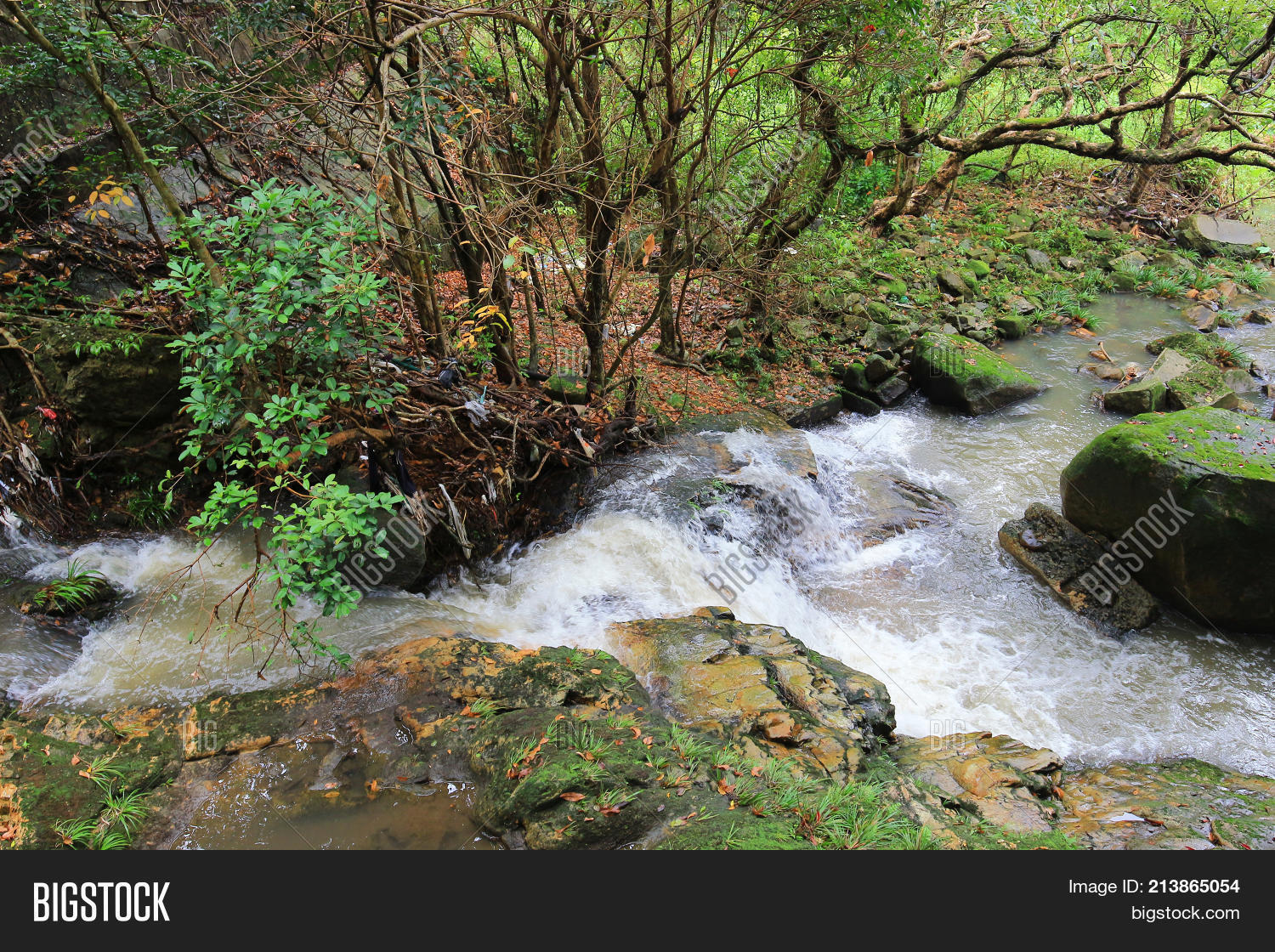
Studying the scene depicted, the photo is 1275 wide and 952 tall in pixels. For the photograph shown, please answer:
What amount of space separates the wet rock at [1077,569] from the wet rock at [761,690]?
2.85 metres

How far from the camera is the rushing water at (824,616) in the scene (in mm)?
4793

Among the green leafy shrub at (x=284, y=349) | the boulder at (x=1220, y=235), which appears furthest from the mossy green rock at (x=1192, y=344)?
the green leafy shrub at (x=284, y=349)

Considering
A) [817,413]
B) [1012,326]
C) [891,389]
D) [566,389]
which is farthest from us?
[1012,326]

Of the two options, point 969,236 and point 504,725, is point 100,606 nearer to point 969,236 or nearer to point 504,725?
point 504,725

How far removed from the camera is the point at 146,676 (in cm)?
452

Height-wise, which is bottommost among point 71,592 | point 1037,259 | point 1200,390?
point 71,592

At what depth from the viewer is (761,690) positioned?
4.75m

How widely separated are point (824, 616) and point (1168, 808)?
284cm

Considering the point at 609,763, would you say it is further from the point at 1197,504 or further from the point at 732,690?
the point at 1197,504

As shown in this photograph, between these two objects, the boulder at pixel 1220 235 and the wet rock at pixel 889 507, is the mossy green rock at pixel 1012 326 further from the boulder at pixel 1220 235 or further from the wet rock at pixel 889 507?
the boulder at pixel 1220 235

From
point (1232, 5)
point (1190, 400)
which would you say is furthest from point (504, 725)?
point (1232, 5)

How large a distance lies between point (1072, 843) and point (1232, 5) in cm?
1475

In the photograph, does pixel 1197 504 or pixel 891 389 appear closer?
pixel 1197 504

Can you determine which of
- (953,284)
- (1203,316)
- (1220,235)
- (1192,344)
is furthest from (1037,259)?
(1220,235)
